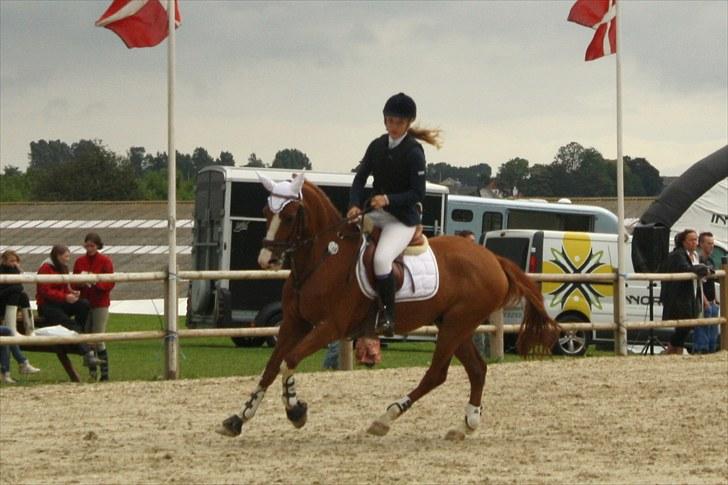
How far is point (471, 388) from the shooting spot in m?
10.5

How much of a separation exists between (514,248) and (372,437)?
13114mm

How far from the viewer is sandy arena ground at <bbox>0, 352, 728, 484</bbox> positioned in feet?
28.2

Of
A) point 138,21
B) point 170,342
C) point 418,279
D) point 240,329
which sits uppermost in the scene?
point 138,21

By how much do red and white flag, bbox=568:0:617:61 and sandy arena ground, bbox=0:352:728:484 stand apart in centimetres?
597

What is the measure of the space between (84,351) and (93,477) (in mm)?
6579

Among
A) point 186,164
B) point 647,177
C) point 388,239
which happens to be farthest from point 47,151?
point 388,239

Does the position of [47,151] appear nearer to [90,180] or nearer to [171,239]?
[90,180]

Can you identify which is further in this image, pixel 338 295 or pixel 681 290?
pixel 681 290

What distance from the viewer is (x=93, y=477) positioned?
27.4 ft

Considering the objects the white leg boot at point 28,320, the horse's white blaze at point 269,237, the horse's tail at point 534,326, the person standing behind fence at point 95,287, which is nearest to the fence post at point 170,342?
the person standing behind fence at point 95,287

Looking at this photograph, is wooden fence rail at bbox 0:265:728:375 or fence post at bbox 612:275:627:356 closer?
wooden fence rail at bbox 0:265:728:375

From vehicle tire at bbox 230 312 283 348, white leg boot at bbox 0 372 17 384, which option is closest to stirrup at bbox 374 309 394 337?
white leg boot at bbox 0 372 17 384

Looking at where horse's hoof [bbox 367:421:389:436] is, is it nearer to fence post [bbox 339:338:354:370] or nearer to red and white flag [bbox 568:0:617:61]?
fence post [bbox 339:338:354:370]

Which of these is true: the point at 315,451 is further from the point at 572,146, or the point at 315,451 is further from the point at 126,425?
the point at 572,146
